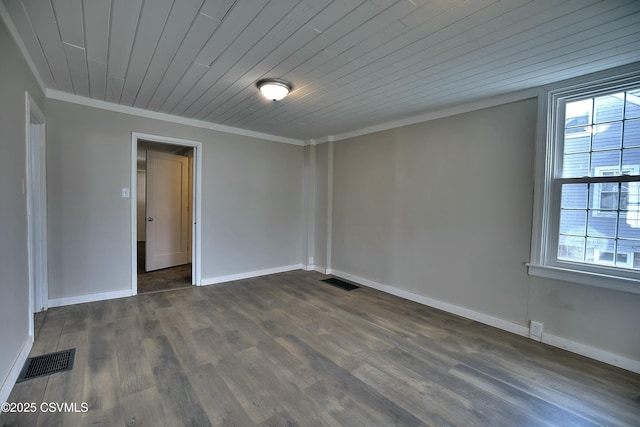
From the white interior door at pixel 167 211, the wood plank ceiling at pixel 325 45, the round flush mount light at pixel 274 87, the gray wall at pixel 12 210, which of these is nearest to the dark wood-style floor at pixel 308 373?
the gray wall at pixel 12 210

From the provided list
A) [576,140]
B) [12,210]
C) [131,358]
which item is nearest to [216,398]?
[131,358]

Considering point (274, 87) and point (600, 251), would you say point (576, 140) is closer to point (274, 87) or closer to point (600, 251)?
point (600, 251)

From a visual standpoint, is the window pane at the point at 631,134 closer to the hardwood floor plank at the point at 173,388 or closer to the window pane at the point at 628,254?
the window pane at the point at 628,254

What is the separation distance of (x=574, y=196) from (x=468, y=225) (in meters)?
0.95

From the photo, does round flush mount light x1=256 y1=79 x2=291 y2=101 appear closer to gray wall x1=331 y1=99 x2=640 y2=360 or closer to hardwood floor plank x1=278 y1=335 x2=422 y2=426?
gray wall x1=331 y1=99 x2=640 y2=360

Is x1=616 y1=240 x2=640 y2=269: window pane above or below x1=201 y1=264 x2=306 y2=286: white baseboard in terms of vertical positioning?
above

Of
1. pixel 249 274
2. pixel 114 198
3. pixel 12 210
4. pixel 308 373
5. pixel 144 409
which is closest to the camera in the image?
pixel 144 409

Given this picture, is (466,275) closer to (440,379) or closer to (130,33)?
(440,379)

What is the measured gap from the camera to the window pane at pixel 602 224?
2416 mm

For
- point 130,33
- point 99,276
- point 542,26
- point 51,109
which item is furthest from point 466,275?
point 51,109

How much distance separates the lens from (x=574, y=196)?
261 cm

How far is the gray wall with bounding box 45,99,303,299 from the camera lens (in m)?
3.28

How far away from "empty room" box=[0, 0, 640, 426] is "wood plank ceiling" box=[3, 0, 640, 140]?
20mm

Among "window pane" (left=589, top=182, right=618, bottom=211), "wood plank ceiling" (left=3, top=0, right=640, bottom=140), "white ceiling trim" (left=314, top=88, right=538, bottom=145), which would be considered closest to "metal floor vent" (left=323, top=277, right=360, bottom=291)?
"white ceiling trim" (left=314, top=88, right=538, bottom=145)
